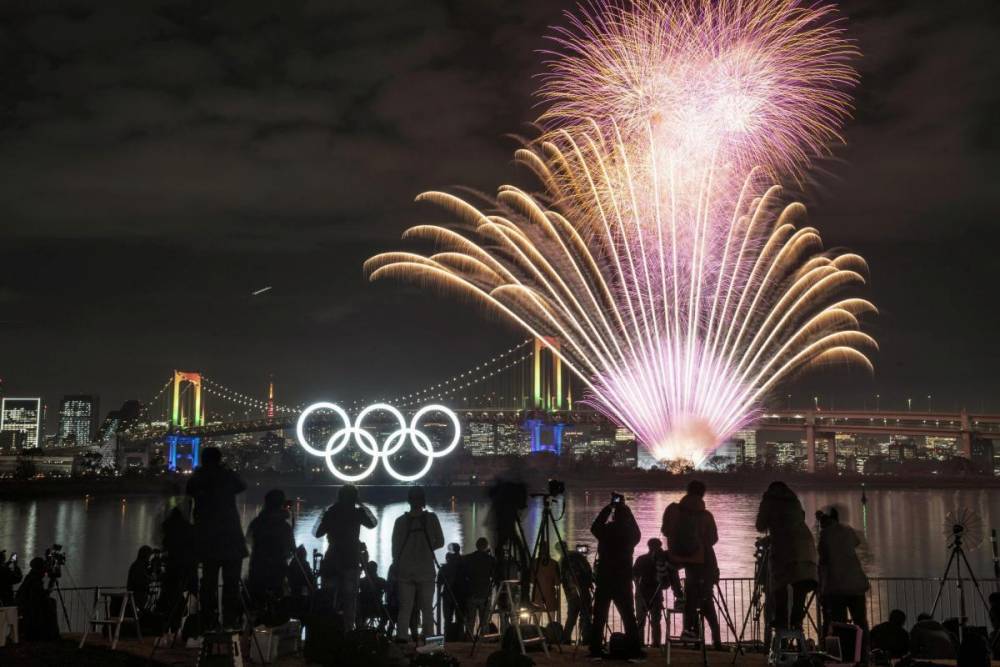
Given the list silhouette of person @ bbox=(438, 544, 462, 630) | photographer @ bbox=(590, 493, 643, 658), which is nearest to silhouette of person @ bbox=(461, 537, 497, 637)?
silhouette of person @ bbox=(438, 544, 462, 630)

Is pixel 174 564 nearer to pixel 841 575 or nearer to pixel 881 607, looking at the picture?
pixel 841 575

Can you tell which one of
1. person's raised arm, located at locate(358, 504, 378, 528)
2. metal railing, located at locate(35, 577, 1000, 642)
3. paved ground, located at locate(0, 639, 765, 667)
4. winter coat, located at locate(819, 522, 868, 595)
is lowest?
metal railing, located at locate(35, 577, 1000, 642)

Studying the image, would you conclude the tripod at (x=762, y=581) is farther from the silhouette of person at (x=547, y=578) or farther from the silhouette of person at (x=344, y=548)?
the silhouette of person at (x=344, y=548)

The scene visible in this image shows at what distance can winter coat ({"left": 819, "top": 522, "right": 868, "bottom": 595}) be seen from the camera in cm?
860

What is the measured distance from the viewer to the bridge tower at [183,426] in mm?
106625

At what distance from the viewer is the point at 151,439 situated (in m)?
117

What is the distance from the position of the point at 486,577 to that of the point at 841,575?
12.3ft

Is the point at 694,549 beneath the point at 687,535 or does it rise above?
beneath

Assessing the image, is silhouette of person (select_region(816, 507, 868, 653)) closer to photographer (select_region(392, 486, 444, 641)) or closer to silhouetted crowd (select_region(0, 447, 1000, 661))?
silhouetted crowd (select_region(0, 447, 1000, 661))

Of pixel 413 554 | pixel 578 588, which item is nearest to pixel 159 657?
pixel 413 554

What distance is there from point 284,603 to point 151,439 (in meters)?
115

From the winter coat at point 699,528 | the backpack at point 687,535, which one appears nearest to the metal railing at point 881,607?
the winter coat at point 699,528

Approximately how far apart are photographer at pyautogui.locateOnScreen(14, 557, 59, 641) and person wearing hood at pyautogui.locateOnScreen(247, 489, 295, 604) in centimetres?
197

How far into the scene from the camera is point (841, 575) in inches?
340
